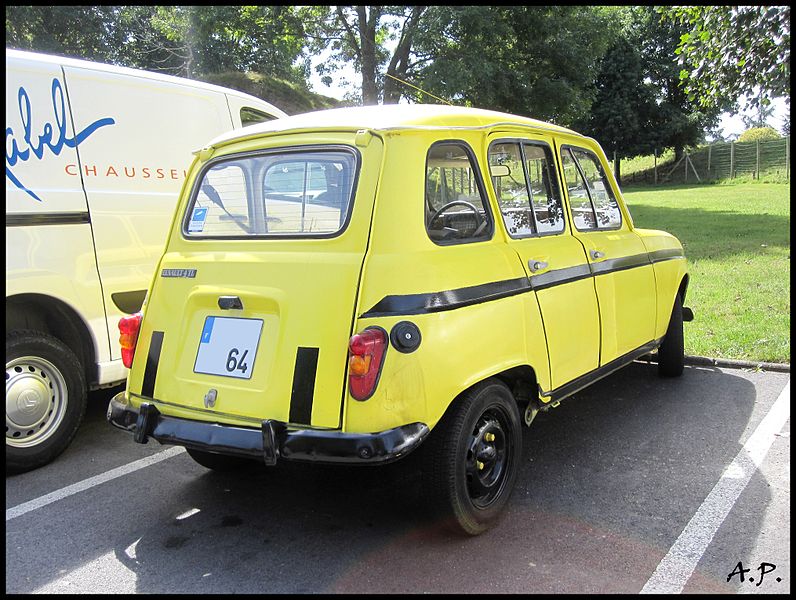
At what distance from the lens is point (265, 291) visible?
3.26 meters

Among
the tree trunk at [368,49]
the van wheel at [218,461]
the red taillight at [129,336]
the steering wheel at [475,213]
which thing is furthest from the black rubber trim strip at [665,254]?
the tree trunk at [368,49]

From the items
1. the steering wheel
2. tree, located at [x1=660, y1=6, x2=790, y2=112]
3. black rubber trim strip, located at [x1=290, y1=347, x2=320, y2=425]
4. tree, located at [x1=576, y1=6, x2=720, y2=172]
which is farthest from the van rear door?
tree, located at [x1=576, y1=6, x2=720, y2=172]

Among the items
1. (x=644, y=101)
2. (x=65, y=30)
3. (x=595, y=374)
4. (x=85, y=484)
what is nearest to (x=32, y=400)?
(x=85, y=484)

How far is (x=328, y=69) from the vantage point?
19375 mm

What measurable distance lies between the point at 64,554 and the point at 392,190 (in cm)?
239

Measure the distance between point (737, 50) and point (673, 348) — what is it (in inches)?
190

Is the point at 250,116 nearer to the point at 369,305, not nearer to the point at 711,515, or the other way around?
the point at 369,305

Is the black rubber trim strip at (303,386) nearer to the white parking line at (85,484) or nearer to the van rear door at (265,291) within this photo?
the van rear door at (265,291)

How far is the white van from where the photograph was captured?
4.29m

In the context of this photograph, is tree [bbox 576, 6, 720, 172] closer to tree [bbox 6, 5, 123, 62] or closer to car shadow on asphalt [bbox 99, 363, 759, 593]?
tree [bbox 6, 5, 123, 62]

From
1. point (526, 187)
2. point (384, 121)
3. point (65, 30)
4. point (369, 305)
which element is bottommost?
point (369, 305)

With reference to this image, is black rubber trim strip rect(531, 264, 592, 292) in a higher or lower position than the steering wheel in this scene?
lower

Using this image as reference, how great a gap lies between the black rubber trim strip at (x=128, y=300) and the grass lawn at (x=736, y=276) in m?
4.95

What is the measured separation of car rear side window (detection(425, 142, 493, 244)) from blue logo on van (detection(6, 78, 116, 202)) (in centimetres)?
265
